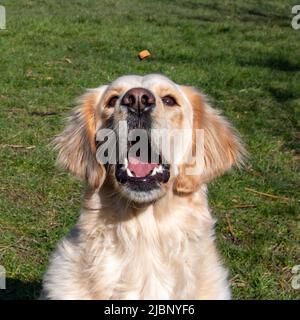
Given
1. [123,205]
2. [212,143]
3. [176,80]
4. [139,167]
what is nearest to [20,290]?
[123,205]

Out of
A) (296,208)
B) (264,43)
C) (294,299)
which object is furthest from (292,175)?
(264,43)

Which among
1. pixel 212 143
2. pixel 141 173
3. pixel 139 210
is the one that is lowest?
pixel 139 210

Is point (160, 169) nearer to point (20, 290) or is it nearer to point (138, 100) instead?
point (138, 100)

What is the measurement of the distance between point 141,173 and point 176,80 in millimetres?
5881

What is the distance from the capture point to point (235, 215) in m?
5.59

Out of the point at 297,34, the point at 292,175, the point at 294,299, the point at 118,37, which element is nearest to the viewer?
the point at 294,299

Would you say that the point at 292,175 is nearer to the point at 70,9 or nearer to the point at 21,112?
the point at 21,112

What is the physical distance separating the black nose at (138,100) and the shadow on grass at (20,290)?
5.34 ft

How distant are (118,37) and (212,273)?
29.2 feet

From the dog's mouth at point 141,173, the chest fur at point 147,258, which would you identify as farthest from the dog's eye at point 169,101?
the chest fur at point 147,258

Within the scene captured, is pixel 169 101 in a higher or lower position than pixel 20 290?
higher

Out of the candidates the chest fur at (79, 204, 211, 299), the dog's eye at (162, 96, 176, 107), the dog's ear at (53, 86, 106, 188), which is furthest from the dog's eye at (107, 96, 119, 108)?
the chest fur at (79, 204, 211, 299)

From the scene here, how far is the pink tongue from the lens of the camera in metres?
3.60

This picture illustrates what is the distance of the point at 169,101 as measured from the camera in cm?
378
